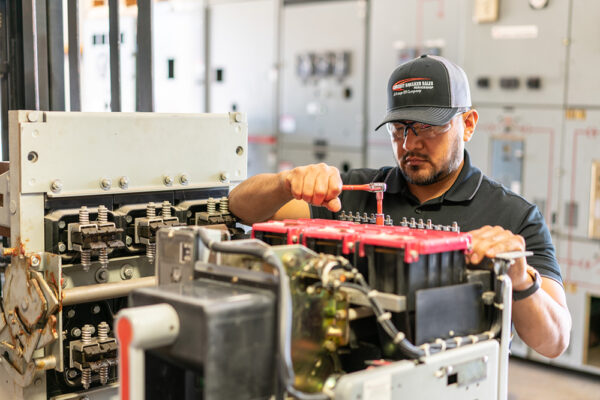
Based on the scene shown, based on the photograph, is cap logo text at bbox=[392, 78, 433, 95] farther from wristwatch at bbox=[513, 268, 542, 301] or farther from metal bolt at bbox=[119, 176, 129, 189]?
metal bolt at bbox=[119, 176, 129, 189]

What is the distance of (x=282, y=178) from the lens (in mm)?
1802

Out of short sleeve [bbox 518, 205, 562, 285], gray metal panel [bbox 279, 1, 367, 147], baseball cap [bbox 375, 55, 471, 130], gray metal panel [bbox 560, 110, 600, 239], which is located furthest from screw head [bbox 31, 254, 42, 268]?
gray metal panel [bbox 279, 1, 367, 147]

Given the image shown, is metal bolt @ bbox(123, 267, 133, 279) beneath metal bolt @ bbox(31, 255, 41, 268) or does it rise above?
beneath

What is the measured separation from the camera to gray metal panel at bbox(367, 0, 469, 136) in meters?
4.27

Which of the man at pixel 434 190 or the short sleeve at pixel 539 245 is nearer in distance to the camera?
the man at pixel 434 190

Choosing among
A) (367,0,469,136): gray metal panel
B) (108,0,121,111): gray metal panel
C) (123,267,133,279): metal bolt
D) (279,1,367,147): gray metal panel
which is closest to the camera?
(123,267,133,279): metal bolt

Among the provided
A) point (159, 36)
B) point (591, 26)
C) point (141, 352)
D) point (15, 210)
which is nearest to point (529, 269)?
point (141, 352)

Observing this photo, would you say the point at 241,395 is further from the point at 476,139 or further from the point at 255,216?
the point at 476,139

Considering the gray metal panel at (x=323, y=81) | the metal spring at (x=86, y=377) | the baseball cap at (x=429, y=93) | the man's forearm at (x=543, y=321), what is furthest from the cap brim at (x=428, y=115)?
the gray metal panel at (x=323, y=81)

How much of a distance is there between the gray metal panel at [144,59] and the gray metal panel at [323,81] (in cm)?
281

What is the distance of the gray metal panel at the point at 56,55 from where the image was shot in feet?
6.40

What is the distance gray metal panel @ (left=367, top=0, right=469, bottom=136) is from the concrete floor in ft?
5.83

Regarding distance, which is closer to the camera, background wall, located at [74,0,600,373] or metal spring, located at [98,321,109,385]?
metal spring, located at [98,321,109,385]

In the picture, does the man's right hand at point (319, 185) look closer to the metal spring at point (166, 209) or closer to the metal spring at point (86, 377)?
the metal spring at point (166, 209)
